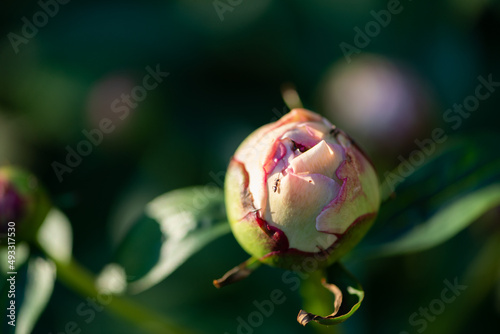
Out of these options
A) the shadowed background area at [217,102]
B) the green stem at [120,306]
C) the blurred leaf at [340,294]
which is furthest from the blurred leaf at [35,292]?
the blurred leaf at [340,294]

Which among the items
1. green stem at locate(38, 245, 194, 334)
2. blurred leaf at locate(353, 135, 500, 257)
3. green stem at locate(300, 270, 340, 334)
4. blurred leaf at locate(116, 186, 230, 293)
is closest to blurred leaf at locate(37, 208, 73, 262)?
green stem at locate(38, 245, 194, 334)

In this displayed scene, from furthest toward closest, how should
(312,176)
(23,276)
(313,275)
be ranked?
(23,276) → (313,275) → (312,176)

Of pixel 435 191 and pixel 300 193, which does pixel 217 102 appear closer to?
pixel 435 191

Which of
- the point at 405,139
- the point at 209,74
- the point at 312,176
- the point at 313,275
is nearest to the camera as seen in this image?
the point at 312,176

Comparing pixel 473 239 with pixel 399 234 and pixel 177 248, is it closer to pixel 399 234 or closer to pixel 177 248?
pixel 399 234

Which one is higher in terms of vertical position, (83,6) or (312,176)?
(83,6)

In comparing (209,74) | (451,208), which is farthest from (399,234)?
(209,74)
